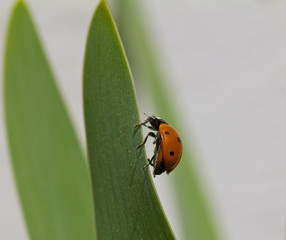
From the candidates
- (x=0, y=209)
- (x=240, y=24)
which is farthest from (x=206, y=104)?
(x=0, y=209)

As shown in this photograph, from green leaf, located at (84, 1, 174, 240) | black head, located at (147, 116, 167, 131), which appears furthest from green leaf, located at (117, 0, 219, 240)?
green leaf, located at (84, 1, 174, 240)

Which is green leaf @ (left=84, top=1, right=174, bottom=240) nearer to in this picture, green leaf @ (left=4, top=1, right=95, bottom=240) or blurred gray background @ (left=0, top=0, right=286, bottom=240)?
green leaf @ (left=4, top=1, right=95, bottom=240)

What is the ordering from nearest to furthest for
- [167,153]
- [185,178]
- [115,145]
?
1. [115,145]
2. [167,153]
3. [185,178]

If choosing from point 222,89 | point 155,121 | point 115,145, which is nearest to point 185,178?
point 155,121

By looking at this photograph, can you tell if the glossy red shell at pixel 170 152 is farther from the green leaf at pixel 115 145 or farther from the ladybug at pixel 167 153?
the green leaf at pixel 115 145

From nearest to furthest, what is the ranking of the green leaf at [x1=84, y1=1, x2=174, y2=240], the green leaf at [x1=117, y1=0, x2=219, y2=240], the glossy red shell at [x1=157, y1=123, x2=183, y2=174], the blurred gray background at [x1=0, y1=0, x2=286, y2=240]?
the green leaf at [x1=84, y1=1, x2=174, y2=240], the glossy red shell at [x1=157, y1=123, x2=183, y2=174], the green leaf at [x1=117, y1=0, x2=219, y2=240], the blurred gray background at [x1=0, y1=0, x2=286, y2=240]

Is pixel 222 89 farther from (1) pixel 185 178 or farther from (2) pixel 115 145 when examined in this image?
(2) pixel 115 145

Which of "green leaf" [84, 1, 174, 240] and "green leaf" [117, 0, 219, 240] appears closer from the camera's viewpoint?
"green leaf" [84, 1, 174, 240]
